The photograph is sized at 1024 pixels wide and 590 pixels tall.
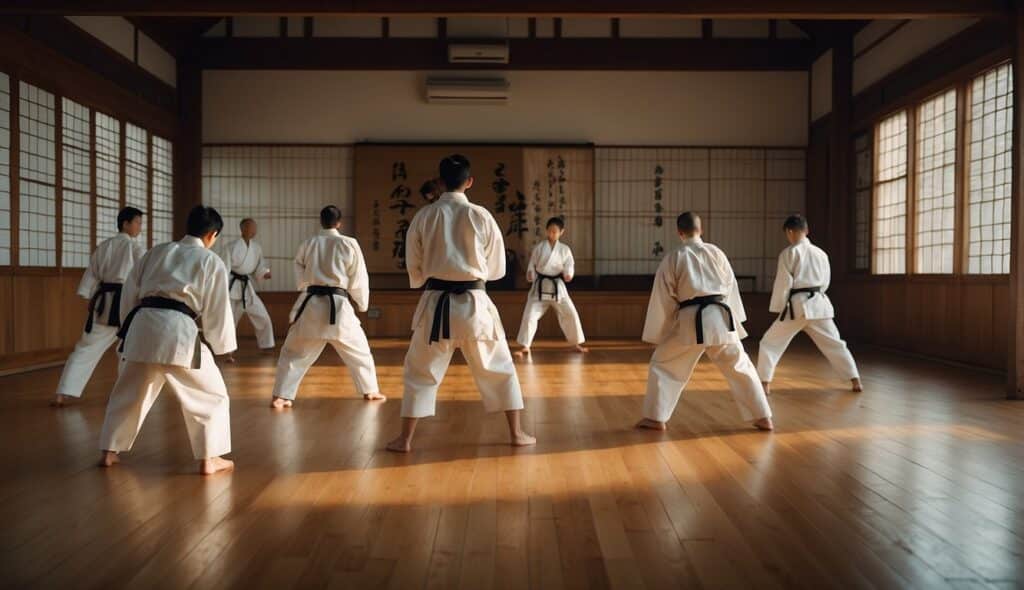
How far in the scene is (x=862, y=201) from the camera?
9422 millimetres

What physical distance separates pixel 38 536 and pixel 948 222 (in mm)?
7136

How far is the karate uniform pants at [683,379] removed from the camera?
13.9ft

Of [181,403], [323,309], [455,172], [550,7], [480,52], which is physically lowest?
[181,403]

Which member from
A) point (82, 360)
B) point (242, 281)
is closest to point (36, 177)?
point (242, 281)

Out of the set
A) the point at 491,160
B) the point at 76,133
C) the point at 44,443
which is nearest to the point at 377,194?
the point at 491,160

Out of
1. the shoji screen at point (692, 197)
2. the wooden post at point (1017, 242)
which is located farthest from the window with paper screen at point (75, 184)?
the wooden post at point (1017, 242)

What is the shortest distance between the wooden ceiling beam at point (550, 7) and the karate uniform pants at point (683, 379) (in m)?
2.46

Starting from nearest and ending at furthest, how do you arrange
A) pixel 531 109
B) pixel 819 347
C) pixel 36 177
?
1. pixel 819 347
2. pixel 36 177
3. pixel 531 109

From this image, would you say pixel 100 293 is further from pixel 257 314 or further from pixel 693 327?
pixel 693 327

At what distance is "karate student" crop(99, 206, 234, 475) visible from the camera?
330 cm

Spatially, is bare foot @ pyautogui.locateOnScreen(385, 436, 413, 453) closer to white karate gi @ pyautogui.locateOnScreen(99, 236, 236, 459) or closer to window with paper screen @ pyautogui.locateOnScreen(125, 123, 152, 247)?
white karate gi @ pyautogui.locateOnScreen(99, 236, 236, 459)

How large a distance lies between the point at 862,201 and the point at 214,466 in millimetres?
7882

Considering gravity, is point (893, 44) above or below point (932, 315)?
above

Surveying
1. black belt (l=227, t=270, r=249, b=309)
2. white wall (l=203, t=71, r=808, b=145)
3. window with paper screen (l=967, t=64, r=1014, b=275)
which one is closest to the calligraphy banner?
white wall (l=203, t=71, r=808, b=145)
